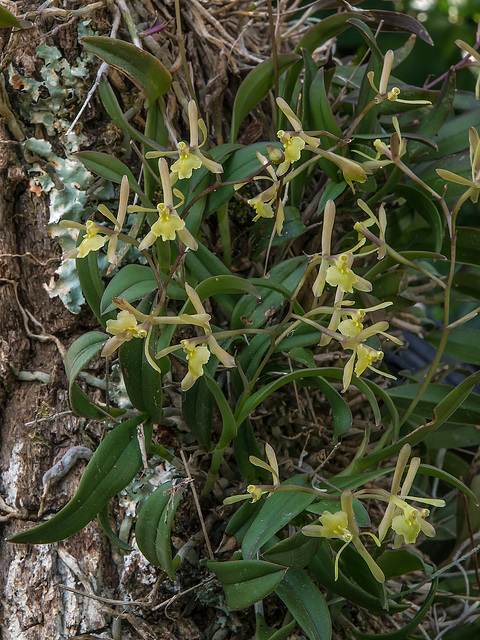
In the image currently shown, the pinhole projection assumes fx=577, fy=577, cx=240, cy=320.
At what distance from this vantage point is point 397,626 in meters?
0.92

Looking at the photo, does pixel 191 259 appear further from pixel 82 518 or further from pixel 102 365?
pixel 82 518

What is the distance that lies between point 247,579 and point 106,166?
1.80ft

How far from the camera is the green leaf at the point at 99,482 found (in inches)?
25.4

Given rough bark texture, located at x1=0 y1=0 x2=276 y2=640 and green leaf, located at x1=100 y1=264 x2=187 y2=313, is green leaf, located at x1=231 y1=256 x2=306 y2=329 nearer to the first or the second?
green leaf, located at x1=100 y1=264 x2=187 y2=313

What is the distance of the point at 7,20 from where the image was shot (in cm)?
77

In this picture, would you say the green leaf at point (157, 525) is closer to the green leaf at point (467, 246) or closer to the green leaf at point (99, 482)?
the green leaf at point (99, 482)

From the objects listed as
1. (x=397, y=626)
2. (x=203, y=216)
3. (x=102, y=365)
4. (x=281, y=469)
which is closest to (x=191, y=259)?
(x=203, y=216)

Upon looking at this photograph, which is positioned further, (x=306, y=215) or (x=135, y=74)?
(x=306, y=215)

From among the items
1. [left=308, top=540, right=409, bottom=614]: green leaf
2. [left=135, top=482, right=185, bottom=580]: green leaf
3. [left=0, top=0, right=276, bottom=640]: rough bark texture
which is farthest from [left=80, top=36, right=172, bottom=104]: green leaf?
[left=308, top=540, right=409, bottom=614]: green leaf

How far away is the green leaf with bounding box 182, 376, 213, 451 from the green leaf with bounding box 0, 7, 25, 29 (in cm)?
54

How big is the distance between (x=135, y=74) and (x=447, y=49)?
1339 mm

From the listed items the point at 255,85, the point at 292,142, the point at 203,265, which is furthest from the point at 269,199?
the point at 255,85

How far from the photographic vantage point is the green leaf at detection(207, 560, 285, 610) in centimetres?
65

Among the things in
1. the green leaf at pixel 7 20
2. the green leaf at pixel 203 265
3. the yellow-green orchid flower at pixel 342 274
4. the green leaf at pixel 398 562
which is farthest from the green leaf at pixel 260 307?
the green leaf at pixel 7 20
